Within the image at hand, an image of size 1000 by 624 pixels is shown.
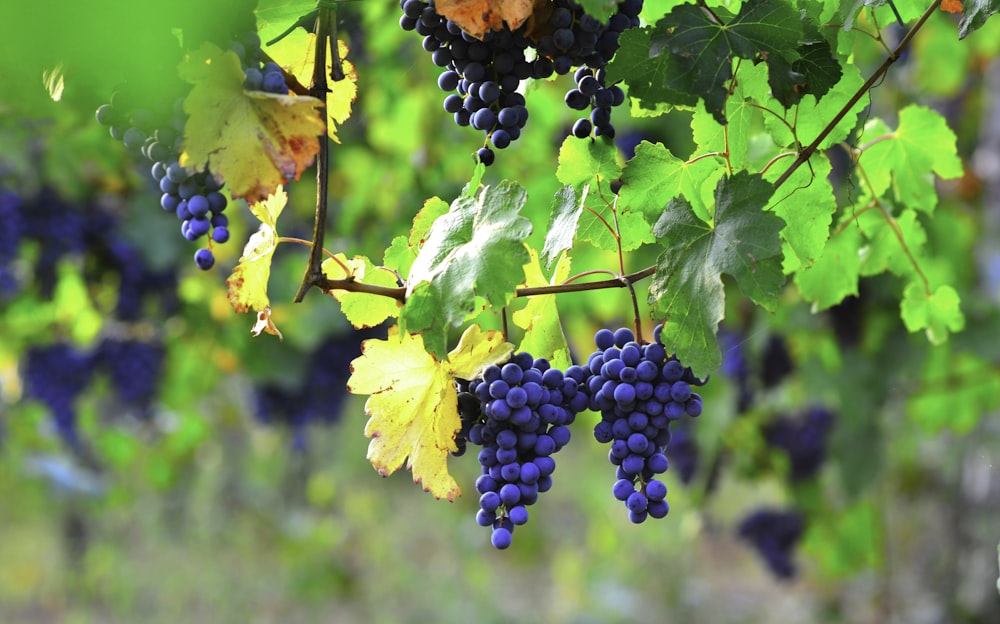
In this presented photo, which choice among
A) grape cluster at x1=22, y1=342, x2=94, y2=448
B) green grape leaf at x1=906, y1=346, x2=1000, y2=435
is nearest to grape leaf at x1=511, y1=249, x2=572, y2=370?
green grape leaf at x1=906, y1=346, x2=1000, y2=435

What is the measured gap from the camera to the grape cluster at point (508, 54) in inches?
35.4

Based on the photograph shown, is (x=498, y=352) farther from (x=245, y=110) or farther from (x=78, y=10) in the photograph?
(x=78, y=10)

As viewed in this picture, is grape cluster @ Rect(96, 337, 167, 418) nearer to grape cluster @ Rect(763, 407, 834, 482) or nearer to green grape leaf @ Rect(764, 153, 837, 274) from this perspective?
grape cluster @ Rect(763, 407, 834, 482)

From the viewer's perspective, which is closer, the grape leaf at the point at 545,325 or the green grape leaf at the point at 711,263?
the green grape leaf at the point at 711,263

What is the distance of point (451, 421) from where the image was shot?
0.91m

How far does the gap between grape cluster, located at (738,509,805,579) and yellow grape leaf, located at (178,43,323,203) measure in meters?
2.90

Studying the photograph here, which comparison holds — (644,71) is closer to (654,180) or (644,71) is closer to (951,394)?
(654,180)

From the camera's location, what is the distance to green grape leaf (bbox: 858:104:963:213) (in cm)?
130

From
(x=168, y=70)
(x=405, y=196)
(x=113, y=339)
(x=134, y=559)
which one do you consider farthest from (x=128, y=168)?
(x=134, y=559)

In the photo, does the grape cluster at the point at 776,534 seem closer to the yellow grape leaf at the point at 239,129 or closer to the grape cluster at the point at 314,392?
the grape cluster at the point at 314,392

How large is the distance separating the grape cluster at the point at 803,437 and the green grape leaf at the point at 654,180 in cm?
232

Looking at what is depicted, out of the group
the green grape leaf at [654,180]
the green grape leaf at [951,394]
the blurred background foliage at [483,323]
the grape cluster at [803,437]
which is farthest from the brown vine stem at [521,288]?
the green grape leaf at [951,394]

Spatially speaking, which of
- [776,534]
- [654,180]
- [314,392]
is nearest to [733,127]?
[654,180]

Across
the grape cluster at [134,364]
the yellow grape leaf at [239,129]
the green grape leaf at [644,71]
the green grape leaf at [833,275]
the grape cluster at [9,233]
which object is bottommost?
the grape cluster at [134,364]
